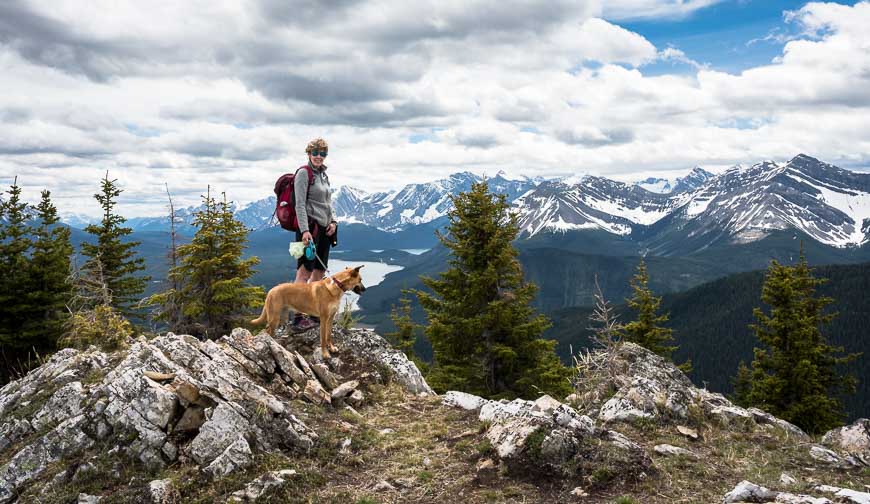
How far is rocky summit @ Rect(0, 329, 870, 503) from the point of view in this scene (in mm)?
6191

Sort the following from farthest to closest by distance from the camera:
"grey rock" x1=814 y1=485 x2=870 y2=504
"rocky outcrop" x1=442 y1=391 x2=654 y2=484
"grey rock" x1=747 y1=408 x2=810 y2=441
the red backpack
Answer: the red backpack < "grey rock" x1=747 y1=408 x2=810 y2=441 < "rocky outcrop" x1=442 y1=391 x2=654 y2=484 < "grey rock" x1=814 y1=485 x2=870 y2=504

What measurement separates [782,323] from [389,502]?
94.6 ft

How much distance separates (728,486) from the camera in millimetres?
6238

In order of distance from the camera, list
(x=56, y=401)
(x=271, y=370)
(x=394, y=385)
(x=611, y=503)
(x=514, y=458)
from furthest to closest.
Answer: (x=394, y=385) < (x=271, y=370) < (x=56, y=401) < (x=514, y=458) < (x=611, y=503)

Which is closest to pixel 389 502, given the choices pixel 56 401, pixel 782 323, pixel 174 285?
pixel 56 401

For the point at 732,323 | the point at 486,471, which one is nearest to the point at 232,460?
the point at 486,471

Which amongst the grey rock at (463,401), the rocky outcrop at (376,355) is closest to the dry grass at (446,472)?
the grey rock at (463,401)

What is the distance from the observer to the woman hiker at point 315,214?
34.9ft

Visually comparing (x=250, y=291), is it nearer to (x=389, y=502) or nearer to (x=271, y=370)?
(x=271, y=370)

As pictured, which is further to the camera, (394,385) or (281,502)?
(394,385)

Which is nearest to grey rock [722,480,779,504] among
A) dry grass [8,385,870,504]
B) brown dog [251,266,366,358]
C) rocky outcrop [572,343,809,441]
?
dry grass [8,385,870,504]

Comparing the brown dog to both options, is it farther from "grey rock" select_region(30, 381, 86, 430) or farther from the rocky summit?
"grey rock" select_region(30, 381, 86, 430)

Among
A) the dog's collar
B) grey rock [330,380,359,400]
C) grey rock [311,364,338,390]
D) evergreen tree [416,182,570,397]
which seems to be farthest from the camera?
evergreen tree [416,182,570,397]

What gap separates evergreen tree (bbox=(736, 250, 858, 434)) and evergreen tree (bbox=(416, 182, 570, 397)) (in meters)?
15.7
